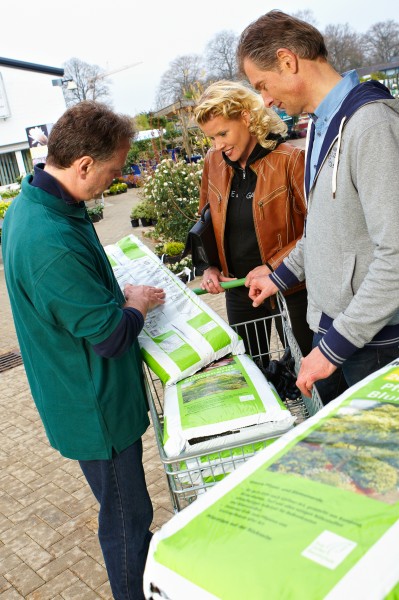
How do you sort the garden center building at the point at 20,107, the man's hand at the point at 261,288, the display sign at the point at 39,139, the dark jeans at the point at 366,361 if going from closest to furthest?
the dark jeans at the point at 366,361
the man's hand at the point at 261,288
the display sign at the point at 39,139
the garden center building at the point at 20,107

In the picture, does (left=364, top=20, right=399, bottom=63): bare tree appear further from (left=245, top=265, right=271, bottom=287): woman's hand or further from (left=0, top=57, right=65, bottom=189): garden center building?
(left=245, top=265, right=271, bottom=287): woman's hand

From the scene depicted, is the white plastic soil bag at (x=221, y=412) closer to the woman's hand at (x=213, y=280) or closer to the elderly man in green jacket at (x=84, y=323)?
the elderly man in green jacket at (x=84, y=323)

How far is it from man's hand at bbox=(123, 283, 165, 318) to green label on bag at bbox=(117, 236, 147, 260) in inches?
12.4

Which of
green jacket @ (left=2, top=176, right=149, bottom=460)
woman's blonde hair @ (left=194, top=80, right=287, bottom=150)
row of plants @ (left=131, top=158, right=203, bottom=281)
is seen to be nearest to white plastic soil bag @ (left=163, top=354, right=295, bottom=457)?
green jacket @ (left=2, top=176, right=149, bottom=460)

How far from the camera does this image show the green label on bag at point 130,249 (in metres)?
2.98

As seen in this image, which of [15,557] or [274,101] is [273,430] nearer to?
[274,101]

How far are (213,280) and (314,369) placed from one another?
4.47ft

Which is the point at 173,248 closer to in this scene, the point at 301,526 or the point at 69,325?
the point at 69,325

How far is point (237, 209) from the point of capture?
3279 millimetres

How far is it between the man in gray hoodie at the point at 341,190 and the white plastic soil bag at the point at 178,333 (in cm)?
44

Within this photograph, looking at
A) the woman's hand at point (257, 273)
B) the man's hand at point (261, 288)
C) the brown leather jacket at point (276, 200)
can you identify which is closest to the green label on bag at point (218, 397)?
the man's hand at point (261, 288)

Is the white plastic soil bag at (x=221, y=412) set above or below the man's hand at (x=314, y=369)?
below

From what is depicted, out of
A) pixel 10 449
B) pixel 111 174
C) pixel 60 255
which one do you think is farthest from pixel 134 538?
pixel 10 449

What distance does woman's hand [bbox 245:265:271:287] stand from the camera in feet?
9.57
